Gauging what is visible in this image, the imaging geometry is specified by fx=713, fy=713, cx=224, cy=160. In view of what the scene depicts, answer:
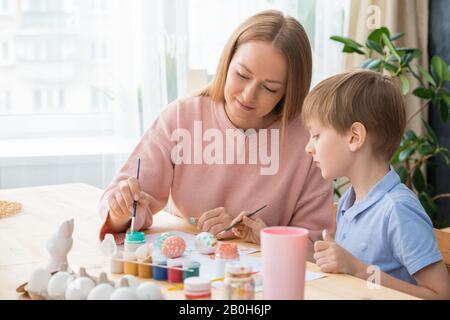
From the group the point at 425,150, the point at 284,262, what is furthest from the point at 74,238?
the point at 425,150

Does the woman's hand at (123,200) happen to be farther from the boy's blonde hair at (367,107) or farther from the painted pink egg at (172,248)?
the boy's blonde hair at (367,107)

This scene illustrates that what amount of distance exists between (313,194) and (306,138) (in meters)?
0.15

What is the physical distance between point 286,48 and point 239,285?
860 mm

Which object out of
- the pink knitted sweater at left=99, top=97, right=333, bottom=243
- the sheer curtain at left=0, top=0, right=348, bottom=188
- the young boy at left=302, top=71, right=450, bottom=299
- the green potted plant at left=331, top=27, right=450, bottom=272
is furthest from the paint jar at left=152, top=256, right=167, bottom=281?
the green potted plant at left=331, top=27, right=450, bottom=272

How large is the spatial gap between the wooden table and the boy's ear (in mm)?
299

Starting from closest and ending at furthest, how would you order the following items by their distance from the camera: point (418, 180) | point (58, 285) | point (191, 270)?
point (58, 285), point (191, 270), point (418, 180)

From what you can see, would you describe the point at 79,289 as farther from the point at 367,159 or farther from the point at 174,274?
the point at 367,159

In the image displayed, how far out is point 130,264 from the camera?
1245mm

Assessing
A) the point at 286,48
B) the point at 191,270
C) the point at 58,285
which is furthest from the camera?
the point at 286,48

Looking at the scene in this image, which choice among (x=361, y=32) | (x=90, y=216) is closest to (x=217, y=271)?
(x=90, y=216)

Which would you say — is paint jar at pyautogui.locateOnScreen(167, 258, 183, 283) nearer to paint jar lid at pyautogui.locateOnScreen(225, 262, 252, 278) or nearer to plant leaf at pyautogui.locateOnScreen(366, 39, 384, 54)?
paint jar lid at pyautogui.locateOnScreen(225, 262, 252, 278)

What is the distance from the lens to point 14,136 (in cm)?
324

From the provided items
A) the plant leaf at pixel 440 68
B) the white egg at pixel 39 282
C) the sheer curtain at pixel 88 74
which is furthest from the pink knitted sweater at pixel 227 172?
the plant leaf at pixel 440 68

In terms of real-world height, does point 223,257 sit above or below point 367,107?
below
